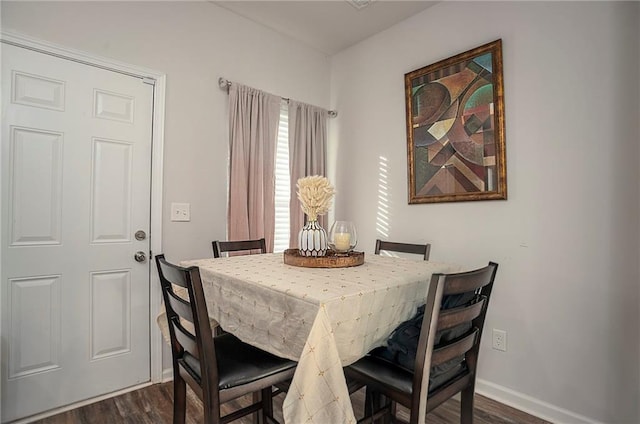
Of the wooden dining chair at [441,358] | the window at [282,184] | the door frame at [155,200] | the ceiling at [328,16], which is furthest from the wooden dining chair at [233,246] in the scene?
the ceiling at [328,16]

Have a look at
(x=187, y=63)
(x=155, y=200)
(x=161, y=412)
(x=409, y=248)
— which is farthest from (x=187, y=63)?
(x=161, y=412)

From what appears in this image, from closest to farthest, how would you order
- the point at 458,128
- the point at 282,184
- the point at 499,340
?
the point at 499,340 < the point at 458,128 < the point at 282,184

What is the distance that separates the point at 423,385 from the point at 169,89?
231 cm

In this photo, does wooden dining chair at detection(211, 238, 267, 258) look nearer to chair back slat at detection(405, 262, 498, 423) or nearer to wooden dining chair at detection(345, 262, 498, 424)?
wooden dining chair at detection(345, 262, 498, 424)

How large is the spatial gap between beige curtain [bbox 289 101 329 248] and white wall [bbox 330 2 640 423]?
1.09 m

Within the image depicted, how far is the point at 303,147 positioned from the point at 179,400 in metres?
2.19

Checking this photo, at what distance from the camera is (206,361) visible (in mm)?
1195

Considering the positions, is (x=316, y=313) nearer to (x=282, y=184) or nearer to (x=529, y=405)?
(x=529, y=405)

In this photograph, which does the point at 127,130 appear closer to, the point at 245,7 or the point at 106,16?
the point at 106,16

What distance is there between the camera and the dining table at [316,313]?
3.34 feet

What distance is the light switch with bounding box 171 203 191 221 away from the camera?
2.39 metres

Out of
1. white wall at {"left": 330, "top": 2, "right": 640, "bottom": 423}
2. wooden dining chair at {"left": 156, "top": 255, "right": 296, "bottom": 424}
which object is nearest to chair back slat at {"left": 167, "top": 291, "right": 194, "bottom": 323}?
wooden dining chair at {"left": 156, "top": 255, "right": 296, "bottom": 424}

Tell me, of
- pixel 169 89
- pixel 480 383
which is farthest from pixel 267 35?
pixel 480 383

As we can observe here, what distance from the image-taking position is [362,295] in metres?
1.15
